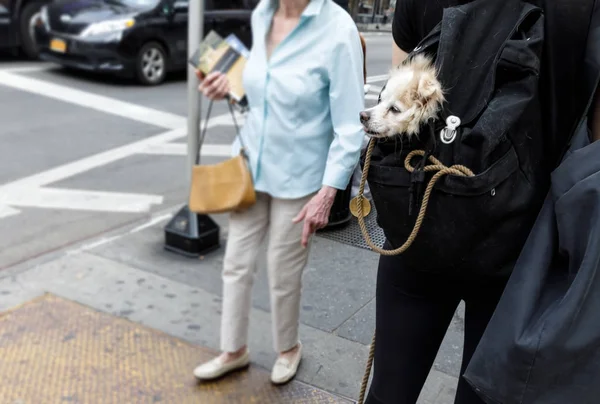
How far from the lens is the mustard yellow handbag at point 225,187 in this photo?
2789 millimetres

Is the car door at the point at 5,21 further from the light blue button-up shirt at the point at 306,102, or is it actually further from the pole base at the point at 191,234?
the light blue button-up shirt at the point at 306,102

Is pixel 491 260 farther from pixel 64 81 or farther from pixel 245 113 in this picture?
pixel 64 81

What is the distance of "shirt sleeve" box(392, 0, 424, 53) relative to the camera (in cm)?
182

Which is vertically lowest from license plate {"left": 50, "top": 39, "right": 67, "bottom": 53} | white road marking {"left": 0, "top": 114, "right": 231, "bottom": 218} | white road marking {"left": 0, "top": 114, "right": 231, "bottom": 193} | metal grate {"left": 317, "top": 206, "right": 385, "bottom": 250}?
white road marking {"left": 0, "top": 114, "right": 231, "bottom": 193}

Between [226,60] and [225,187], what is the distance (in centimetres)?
55

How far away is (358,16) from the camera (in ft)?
12.4

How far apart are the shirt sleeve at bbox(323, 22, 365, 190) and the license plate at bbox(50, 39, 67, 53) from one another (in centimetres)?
843

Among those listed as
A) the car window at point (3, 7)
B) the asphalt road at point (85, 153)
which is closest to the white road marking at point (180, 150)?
the asphalt road at point (85, 153)

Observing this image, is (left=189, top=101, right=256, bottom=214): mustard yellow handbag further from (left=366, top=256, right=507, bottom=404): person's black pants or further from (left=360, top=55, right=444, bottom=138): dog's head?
(left=360, top=55, right=444, bottom=138): dog's head

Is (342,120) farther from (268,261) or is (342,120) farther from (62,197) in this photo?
(62,197)

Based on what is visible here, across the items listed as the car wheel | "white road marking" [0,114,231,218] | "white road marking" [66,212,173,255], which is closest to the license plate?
the car wheel

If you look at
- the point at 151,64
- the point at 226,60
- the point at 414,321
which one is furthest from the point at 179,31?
the point at 414,321

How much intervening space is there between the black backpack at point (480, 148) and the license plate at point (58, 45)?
9459 millimetres

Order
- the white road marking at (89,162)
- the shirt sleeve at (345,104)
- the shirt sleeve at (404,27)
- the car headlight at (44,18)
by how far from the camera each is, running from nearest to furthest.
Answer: the shirt sleeve at (404,27) → the shirt sleeve at (345,104) → the white road marking at (89,162) → the car headlight at (44,18)
